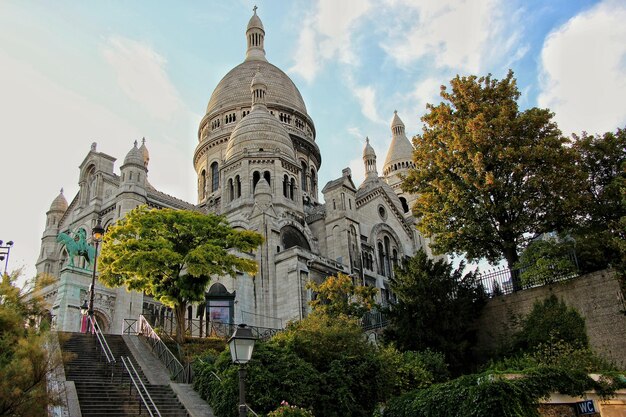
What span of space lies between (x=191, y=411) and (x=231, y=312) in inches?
676

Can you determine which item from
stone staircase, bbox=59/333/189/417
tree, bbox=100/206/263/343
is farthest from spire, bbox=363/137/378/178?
stone staircase, bbox=59/333/189/417

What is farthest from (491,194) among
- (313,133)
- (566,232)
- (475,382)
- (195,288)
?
(313,133)

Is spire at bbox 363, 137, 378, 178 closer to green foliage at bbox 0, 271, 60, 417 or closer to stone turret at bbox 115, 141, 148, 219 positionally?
stone turret at bbox 115, 141, 148, 219

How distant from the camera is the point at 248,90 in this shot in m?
67.6

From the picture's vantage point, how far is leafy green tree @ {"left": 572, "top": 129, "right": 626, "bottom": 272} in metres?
22.6

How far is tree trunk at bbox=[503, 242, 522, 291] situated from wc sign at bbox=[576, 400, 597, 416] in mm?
8723

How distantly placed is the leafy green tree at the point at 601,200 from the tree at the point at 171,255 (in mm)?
14545

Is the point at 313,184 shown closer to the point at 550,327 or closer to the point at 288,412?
the point at 550,327

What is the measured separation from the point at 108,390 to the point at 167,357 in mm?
3789

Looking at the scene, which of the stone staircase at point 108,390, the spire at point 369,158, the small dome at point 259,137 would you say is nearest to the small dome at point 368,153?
the spire at point 369,158

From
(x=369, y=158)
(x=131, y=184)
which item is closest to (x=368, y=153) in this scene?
(x=369, y=158)

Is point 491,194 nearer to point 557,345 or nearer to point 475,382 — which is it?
point 557,345

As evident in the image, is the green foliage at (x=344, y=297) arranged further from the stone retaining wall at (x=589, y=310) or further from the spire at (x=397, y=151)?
the spire at (x=397, y=151)

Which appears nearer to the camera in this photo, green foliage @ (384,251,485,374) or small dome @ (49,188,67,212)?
green foliage @ (384,251,485,374)
